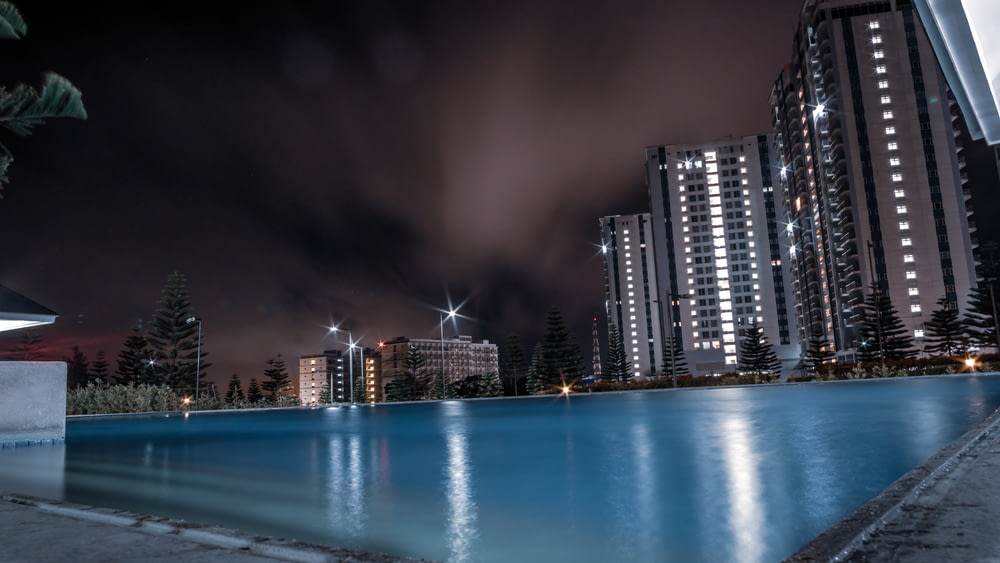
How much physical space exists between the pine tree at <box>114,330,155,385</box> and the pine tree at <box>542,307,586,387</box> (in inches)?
1207

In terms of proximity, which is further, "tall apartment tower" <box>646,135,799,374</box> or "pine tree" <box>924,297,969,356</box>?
"tall apartment tower" <box>646,135,799,374</box>

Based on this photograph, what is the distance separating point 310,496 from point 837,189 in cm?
10623

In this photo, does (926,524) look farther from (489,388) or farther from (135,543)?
(489,388)

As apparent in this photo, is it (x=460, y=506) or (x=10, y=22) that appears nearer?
(x=460, y=506)

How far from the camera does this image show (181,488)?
26.6 ft

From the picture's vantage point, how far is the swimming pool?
501 cm

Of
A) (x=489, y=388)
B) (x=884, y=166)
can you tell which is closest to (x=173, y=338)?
(x=489, y=388)

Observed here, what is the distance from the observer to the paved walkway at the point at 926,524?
8.90ft

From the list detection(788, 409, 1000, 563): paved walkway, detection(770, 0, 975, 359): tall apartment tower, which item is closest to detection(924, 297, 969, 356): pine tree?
detection(770, 0, 975, 359): tall apartment tower

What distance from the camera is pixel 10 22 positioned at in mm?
10125

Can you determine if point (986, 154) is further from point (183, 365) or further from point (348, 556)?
point (348, 556)

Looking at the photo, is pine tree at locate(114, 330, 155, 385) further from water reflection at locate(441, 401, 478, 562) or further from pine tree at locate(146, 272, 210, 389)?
water reflection at locate(441, 401, 478, 562)

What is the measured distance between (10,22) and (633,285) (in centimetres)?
16748

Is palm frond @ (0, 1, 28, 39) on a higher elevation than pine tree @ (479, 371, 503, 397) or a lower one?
higher
